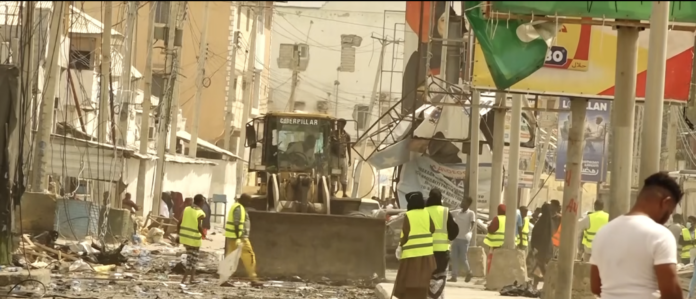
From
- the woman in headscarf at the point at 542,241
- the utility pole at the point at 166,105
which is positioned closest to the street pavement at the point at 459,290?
the woman in headscarf at the point at 542,241

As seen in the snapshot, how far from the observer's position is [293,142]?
2642cm

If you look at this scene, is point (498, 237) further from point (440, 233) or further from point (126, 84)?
point (126, 84)

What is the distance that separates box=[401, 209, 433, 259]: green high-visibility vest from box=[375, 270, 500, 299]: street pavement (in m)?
3.46

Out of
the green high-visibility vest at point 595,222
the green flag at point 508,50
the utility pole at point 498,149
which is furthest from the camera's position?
the utility pole at point 498,149

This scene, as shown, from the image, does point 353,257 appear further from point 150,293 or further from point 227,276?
point 150,293

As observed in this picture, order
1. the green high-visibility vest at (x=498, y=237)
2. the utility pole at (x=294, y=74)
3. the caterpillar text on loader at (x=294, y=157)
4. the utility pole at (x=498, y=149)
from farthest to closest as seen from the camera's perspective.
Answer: the utility pole at (x=294, y=74)
the caterpillar text on loader at (x=294, y=157)
the utility pole at (x=498, y=149)
the green high-visibility vest at (x=498, y=237)

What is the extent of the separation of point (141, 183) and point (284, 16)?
35.5m

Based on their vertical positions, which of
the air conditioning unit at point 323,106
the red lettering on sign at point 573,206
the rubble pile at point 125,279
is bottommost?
the rubble pile at point 125,279

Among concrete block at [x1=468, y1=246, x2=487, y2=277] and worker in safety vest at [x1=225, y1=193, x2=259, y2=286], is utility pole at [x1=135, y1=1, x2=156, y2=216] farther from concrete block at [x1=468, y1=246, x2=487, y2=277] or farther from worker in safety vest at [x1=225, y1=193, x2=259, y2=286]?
worker in safety vest at [x1=225, y1=193, x2=259, y2=286]

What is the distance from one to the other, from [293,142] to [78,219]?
501 centimetres

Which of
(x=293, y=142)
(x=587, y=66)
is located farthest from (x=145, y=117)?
(x=587, y=66)

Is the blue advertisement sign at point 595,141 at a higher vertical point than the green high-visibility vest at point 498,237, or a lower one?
higher

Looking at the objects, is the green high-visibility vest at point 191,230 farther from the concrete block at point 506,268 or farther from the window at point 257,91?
the window at point 257,91

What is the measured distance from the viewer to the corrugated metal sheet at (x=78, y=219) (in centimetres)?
2723
